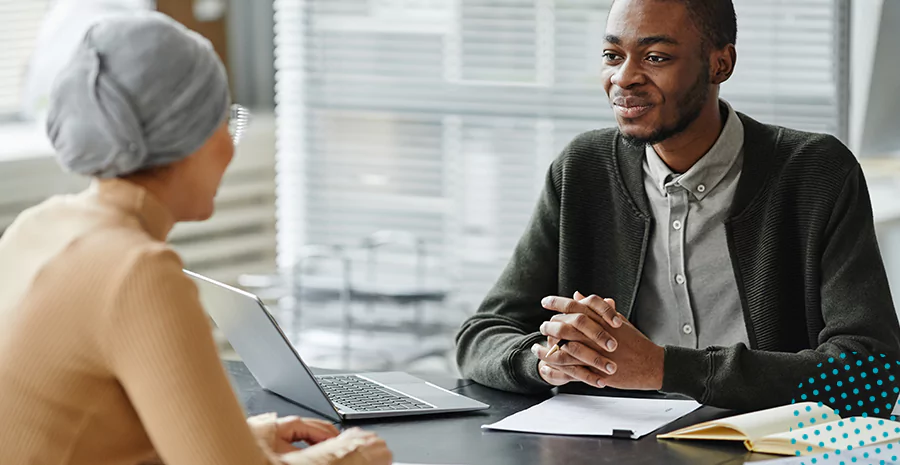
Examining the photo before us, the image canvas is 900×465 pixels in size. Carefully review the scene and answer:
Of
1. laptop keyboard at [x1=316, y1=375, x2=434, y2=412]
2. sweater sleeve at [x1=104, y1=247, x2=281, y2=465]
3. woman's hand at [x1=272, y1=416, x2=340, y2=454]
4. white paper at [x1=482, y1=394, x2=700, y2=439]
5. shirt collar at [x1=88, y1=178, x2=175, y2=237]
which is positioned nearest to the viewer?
sweater sleeve at [x1=104, y1=247, x2=281, y2=465]

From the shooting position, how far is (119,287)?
1.04 meters

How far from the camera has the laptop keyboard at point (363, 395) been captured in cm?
165

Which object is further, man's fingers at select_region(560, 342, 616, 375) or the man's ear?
the man's ear

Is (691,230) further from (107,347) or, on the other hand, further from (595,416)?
(107,347)

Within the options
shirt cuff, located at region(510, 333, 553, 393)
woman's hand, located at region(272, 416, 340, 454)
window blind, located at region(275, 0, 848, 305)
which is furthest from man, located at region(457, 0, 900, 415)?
window blind, located at region(275, 0, 848, 305)

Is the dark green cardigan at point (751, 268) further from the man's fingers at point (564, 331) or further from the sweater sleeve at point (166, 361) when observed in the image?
the sweater sleeve at point (166, 361)

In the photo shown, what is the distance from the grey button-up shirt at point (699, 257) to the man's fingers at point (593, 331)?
1.19 feet

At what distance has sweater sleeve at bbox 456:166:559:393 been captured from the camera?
1.79m

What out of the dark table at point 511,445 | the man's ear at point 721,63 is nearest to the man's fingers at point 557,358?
the dark table at point 511,445

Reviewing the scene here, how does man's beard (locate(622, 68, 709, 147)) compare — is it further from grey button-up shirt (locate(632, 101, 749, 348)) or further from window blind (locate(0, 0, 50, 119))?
window blind (locate(0, 0, 50, 119))

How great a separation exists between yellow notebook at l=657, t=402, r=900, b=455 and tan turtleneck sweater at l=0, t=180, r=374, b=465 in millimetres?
624

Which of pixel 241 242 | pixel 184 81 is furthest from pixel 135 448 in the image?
pixel 241 242

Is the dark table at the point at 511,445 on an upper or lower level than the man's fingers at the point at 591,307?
lower

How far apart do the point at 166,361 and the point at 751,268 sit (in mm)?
1234
